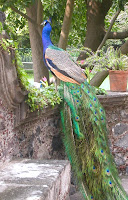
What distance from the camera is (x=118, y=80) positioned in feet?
12.8

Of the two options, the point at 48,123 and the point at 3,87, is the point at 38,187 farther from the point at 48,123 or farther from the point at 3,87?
the point at 48,123

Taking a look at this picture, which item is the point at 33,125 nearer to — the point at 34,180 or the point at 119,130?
the point at 34,180

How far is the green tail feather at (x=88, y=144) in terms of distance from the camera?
2.80 meters

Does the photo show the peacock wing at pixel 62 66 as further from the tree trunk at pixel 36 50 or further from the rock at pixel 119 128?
the tree trunk at pixel 36 50

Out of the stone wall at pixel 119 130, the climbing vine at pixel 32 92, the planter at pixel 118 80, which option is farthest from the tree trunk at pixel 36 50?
the climbing vine at pixel 32 92

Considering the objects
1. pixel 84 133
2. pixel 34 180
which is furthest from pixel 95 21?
pixel 34 180

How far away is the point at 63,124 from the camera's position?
3121 mm

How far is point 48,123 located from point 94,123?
17.3 inches

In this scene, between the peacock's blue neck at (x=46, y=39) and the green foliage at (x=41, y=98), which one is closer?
the green foliage at (x=41, y=98)

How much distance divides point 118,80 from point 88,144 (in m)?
1.20

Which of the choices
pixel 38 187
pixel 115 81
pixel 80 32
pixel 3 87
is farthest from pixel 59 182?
pixel 80 32

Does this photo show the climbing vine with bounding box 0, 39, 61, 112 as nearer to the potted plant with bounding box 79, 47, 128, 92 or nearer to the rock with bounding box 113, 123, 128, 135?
the potted plant with bounding box 79, 47, 128, 92

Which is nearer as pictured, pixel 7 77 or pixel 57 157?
pixel 7 77

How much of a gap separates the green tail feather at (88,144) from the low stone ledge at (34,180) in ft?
1.48
